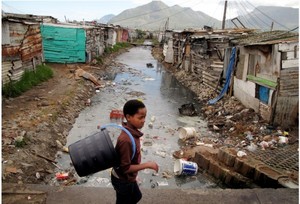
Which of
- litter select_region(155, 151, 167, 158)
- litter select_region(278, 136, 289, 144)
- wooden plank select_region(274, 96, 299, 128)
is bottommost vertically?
litter select_region(155, 151, 167, 158)

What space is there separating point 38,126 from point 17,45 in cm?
484

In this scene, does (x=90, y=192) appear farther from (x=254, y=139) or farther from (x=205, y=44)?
(x=205, y=44)

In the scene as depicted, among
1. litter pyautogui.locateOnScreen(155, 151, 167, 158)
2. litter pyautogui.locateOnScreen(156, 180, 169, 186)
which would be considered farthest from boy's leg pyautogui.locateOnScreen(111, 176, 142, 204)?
litter pyautogui.locateOnScreen(155, 151, 167, 158)

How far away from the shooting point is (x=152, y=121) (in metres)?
10.1

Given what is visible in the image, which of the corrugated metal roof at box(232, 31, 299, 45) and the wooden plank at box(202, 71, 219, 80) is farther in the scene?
the wooden plank at box(202, 71, 219, 80)

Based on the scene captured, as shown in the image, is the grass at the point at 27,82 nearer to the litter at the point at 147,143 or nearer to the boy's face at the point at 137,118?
the litter at the point at 147,143

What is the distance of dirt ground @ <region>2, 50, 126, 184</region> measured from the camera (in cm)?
574

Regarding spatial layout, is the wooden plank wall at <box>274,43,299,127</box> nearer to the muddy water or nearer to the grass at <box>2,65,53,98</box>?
the muddy water

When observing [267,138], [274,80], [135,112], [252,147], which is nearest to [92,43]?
[274,80]

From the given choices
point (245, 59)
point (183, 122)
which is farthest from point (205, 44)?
point (183, 122)

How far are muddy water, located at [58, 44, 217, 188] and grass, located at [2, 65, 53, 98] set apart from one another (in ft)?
8.07

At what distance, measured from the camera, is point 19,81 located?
439 inches

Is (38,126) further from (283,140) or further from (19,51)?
(283,140)

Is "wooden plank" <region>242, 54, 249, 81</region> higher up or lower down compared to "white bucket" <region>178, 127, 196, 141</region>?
higher up
